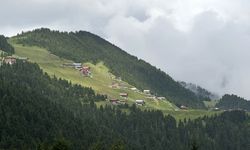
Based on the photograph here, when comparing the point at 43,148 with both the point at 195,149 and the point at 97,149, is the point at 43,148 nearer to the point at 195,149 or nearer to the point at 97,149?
the point at 97,149

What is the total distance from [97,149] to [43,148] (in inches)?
814

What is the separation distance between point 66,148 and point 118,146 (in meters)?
26.3

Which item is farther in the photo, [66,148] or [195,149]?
[66,148]

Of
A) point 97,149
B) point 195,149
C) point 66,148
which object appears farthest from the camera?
point 97,149

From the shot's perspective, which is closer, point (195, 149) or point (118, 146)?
point (195, 149)

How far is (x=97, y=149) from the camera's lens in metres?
181

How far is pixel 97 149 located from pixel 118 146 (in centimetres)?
740

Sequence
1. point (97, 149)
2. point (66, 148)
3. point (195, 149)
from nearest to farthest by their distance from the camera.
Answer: point (195, 149), point (66, 148), point (97, 149)

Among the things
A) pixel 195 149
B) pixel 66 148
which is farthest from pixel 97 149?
pixel 195 149

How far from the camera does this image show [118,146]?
18438 centimetres

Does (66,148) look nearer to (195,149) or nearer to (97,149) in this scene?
(97,149)

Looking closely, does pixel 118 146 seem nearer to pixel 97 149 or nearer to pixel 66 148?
pixel 97 149

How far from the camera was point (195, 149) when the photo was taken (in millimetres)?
125000

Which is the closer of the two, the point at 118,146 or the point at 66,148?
the point at 66,148
